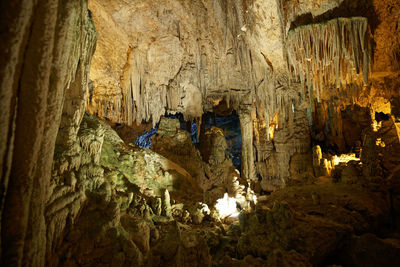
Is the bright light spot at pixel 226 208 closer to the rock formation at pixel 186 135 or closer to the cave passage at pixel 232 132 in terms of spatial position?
the rock formation at pixel 186 135

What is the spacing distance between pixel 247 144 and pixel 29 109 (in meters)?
12.6

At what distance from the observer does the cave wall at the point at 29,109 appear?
1670 mm

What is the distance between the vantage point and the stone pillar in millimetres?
13398

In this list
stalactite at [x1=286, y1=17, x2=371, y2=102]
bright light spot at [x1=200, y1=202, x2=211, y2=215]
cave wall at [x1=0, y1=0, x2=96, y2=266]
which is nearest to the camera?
cave wall at [x1=0, y1=0, x2=96, y2=266]

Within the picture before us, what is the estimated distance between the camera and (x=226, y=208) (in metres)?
7.03

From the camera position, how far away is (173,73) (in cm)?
1059

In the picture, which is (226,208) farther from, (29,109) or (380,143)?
(380,143)

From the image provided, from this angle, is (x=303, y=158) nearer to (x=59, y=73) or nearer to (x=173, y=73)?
(x=173, y=73)

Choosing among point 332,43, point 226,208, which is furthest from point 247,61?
point 226,208

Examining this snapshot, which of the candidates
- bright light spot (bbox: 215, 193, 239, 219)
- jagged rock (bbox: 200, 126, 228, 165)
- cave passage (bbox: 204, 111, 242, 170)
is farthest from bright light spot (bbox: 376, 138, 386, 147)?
cave passage (bbox: 204, 111, 242, 170)

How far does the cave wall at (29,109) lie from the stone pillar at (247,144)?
1184cm

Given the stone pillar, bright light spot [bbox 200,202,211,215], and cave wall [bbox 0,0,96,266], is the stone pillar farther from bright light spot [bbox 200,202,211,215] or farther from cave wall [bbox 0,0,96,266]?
cave wall [bbox 0,0,96,266]

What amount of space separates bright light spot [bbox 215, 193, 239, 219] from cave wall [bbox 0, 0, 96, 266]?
16.9 ft

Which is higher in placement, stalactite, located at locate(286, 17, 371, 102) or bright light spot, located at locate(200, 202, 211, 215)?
stalactite, located at locate(286, 17, 371, 102)
